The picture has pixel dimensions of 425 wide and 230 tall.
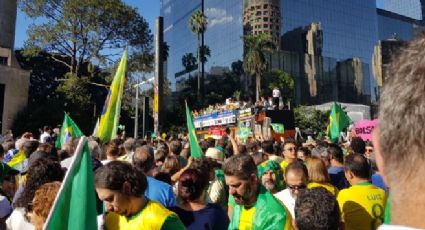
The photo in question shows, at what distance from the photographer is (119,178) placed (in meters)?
2.73

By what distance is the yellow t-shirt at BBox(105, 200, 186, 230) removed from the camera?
8.82 feet

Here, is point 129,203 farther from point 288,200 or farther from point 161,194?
point 288,200

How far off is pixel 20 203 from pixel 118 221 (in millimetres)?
921

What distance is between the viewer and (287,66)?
76.1 meters

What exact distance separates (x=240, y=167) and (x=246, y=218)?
0.39m

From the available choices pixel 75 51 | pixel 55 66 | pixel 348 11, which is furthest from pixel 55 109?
pixel 348 11

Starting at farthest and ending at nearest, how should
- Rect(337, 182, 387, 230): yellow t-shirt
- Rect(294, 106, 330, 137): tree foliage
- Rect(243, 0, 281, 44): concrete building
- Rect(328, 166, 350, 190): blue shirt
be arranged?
Rect(243, 0, 281, 44): concrete building → Rect(294, 106, 330, 137): tree foliage → Rect(328, 166, 350, 190): blue shirt → Rect(337, 182, 387, 230): yellow t-shirt

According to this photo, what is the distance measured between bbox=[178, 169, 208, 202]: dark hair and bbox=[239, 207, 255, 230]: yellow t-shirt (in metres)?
0.41

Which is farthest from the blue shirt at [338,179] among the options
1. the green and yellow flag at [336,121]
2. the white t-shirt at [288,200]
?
the green and yellow flag at [336,121]

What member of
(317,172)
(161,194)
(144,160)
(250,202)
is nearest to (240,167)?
(250,202)

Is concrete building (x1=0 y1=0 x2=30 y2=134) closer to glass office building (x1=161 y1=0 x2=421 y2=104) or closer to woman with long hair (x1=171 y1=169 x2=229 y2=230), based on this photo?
woman with long hair (x1=171 y1=169 x2=229 y2=230)

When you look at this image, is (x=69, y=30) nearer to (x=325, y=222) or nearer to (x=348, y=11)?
(x=325, y=222)

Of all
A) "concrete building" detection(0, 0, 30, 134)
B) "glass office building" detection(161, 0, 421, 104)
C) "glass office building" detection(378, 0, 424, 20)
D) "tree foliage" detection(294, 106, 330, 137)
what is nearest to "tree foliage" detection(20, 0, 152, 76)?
"concrete building" detection(0, 0, 30, 134)

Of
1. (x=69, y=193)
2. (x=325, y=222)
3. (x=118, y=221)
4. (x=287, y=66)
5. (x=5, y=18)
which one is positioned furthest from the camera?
(x=287, y=66)
